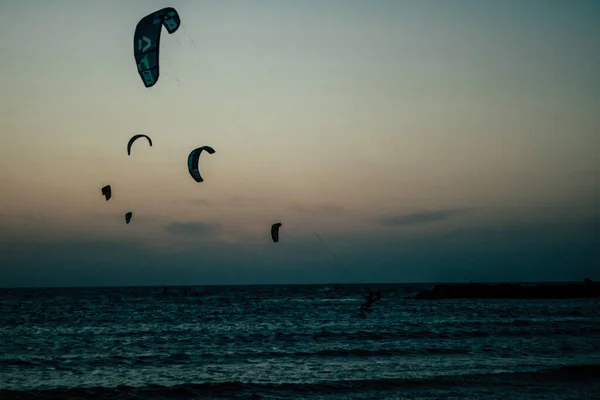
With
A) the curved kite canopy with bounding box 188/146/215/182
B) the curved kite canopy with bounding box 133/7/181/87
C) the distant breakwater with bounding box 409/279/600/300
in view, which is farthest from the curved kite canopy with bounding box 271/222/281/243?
the distant breakwater with bounding box 409/279/600/300

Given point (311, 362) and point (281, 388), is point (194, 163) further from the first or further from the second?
point (311, 362)

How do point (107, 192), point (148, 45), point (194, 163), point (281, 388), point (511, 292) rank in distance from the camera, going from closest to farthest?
1. point (148, 45)
2. point (281, 388)
3. point (194, 163)
4. point (107, 192)
5. point (511, 292)

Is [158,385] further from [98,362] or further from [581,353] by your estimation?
[581,353]

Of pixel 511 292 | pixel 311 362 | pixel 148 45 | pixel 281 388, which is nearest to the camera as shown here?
pixel 148 45

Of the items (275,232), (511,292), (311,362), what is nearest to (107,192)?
(275,232)

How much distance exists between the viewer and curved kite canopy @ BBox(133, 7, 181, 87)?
519 inches

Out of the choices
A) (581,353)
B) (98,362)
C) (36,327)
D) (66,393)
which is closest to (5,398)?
(66,393)

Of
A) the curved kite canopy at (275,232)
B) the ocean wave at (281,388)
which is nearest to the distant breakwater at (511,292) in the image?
the curved kite canopy at (275,232)

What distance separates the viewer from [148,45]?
13219 mm

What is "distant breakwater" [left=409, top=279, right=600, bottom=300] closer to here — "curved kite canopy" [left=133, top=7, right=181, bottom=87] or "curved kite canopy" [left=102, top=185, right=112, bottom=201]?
"curved kite canopy" [left=102, top=185, right=112, bottom=201]

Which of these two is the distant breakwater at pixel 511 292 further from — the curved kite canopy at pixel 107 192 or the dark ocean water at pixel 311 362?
the curved kite canopy at pixel 107 192

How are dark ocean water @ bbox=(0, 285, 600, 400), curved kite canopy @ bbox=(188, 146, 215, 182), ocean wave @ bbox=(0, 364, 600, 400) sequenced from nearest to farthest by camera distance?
1. ocean wave @ bbox=(0, 364, 600, 400)
2. dark ocean water @ bbox=(0, 285, 600, 400)
3. curved kite canopy @ bbox=(188, 146, 215, 182)

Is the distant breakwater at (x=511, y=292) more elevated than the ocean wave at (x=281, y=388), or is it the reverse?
the distant breakwater at (x=511, y=292)

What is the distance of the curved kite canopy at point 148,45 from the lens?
1319cm
